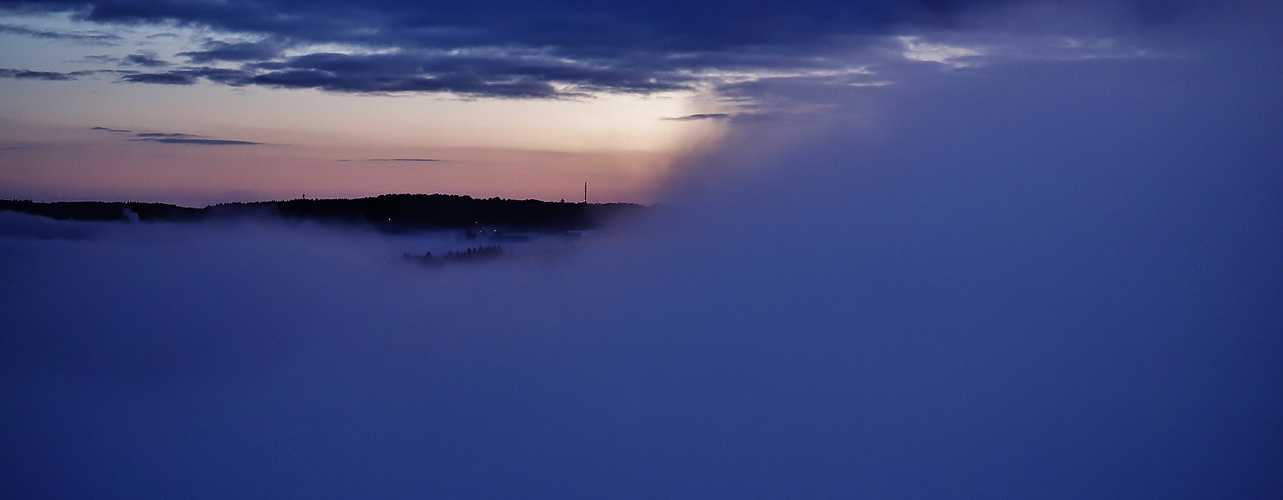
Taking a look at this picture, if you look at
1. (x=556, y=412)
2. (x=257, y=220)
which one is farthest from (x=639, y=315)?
(x=257, y=220)

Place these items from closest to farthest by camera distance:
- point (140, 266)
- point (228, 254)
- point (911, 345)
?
1. point (911, 345)
2. point (140, 266)
3. point (228, 254)

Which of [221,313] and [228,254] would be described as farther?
[228,254]

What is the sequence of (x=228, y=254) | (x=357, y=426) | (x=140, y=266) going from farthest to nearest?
1. (x=228, y=254)
2. (x=140, y=266)
3. (x=357, y=426)

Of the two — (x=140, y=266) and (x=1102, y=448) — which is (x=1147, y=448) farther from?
(x=140, y=266)

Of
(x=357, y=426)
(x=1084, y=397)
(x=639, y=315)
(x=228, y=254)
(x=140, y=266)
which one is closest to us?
(x=357, y=426)

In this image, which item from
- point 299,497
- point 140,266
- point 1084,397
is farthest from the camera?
point 140,266

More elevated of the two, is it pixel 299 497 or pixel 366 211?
pixel 366 211

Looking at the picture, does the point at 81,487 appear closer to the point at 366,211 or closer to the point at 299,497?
the point at 299,497

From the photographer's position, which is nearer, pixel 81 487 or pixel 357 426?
pixel 81 487

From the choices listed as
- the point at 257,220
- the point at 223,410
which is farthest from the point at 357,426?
the point at 257,220
